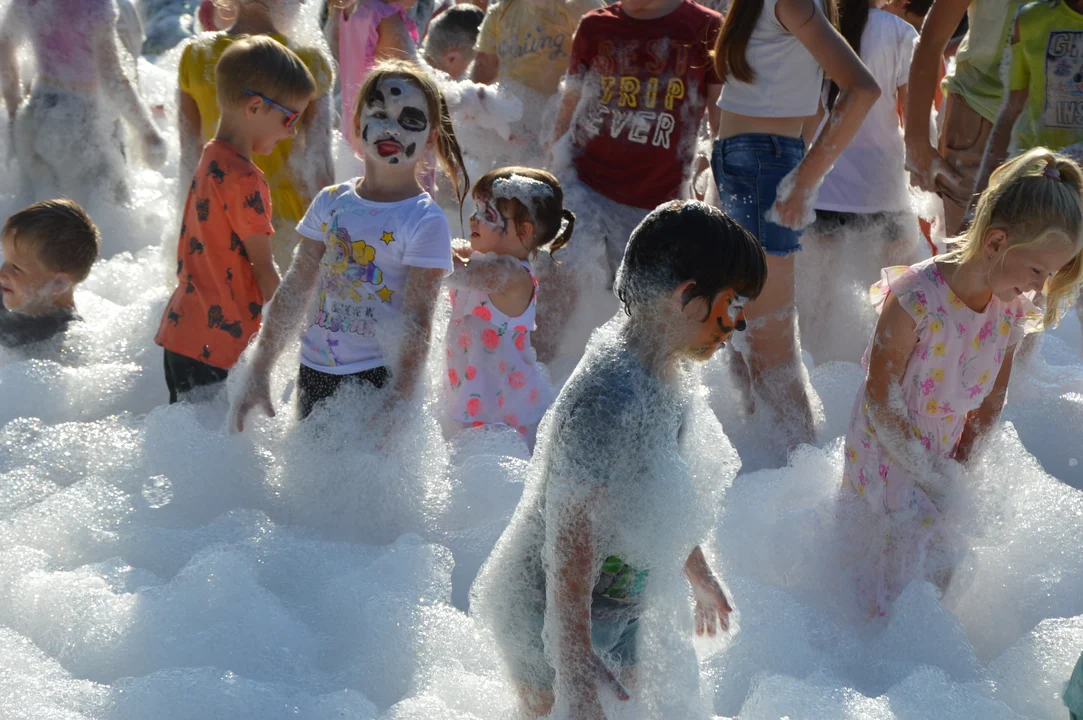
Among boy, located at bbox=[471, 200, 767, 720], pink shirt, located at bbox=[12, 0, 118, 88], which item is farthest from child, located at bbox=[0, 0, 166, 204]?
boy, located at bbox=[471, 200, 767, 720]

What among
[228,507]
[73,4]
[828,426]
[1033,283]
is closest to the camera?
[1033,283]

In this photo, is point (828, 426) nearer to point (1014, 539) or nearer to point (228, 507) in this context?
point (1014, 539)

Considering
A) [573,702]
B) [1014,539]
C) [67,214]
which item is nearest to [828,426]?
[1014,539]

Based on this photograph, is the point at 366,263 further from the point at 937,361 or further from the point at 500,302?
the point at 937,361

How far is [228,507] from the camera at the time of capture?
148 inches

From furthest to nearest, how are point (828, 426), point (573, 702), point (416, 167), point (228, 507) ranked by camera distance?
point (828, 426) → point (228, 507) → point (416, 167) → point (573, 702)

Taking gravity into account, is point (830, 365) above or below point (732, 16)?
below

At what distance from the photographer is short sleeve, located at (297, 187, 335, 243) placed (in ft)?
11.2

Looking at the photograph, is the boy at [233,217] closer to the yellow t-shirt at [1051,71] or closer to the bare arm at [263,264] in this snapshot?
the bare arm at [263,264]

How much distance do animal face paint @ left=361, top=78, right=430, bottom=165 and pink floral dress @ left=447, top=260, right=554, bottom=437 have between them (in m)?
0.52

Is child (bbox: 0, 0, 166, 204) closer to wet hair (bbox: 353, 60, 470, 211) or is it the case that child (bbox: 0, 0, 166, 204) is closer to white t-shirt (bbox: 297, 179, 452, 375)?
wet hair (bbox: 353, 60, 470, 211)

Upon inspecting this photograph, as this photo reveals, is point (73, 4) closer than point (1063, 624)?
No

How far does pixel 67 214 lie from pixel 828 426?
2.93m

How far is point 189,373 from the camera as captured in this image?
12.9ft
